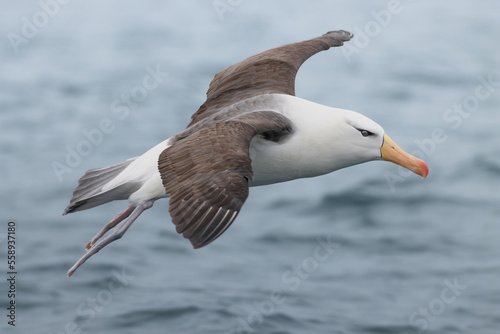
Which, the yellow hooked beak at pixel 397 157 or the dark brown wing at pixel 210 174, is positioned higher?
the dark brown wing at pixel 210 174

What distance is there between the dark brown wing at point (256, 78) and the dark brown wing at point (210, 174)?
1338 mm

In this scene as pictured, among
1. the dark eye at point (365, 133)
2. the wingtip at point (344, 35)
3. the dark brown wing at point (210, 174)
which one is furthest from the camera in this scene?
the wingtip at point (344, 35)

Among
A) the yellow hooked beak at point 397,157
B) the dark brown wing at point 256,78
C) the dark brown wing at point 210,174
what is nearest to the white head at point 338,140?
the yellow hooked beak at point 397,157

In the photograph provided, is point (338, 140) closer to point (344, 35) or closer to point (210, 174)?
point (210, 174)

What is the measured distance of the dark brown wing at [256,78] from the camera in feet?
32.1

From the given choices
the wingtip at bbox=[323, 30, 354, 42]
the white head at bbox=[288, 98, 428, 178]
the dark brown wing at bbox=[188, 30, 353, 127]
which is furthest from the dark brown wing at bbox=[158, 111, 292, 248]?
the wingtip at bbox=[323, 30, 354, 42]

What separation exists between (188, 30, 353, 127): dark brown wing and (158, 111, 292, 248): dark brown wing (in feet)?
4.39

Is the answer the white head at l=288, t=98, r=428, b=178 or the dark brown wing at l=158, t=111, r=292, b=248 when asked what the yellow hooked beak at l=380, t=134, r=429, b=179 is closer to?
the white head at l=288, t=98, r=428, b=178

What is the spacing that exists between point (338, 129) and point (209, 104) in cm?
157

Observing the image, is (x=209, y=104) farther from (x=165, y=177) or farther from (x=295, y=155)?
(x=165, y=177)

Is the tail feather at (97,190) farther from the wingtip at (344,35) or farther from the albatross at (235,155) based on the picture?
the wingtip at (344,35)

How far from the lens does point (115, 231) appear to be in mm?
8773

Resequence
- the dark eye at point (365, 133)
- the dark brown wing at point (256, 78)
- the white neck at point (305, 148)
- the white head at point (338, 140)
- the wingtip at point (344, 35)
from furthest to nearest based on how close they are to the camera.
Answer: the wingtip at point (344, 35) < the dark brown wing at point (256, 78) < the dark eye at point (365, 133) < the white head at point (338, 140) < the white neck at point (305, 148)

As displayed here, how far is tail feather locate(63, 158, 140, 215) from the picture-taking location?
905 centimetres
